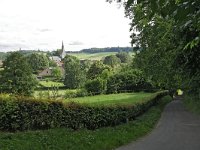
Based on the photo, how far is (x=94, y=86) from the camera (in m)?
100

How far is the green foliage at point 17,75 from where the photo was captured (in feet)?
291

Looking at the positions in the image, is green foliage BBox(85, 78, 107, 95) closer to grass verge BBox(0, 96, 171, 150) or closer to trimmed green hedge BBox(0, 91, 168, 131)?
trimmed green hedge BBox(0, 91, 168, 131)

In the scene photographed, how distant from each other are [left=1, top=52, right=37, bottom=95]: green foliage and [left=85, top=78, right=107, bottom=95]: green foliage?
15.0 m

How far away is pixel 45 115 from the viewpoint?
16469 mm

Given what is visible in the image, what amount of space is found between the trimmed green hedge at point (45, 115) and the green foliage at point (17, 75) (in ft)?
228

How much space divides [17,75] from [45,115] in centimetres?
7738

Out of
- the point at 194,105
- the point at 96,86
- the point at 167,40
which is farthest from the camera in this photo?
the point at 96,86

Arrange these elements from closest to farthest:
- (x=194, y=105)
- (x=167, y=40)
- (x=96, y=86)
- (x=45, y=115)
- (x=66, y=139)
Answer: (x=66, y=139)
(x=45, y=115)
(x=167, y=40)
(x=194, y=105)
(x=96, y=86)

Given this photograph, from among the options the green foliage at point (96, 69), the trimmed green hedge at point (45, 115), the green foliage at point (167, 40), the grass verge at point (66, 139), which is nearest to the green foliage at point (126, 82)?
the green foliage at point (96, 69)

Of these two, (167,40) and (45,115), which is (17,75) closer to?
(167,40)

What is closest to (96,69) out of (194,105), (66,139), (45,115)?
(194,105)

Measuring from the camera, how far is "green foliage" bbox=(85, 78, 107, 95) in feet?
324

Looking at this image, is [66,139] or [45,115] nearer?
[66,139]

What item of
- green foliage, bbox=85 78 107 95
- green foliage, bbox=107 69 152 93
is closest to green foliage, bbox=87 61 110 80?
green foliage, bbox=107 69 152 93
